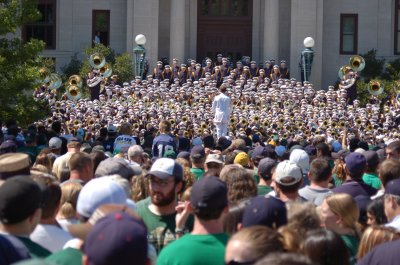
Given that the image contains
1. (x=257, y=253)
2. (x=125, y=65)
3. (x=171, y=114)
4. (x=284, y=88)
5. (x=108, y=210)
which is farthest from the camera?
(x=125, y=65)

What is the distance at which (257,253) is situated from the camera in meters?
5.57

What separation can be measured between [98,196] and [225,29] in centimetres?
3995

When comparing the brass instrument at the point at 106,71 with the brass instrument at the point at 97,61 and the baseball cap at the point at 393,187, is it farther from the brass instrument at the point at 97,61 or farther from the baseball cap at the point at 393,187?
the baseball cap at the point at 393,187

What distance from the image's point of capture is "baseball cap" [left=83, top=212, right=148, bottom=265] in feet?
16.3

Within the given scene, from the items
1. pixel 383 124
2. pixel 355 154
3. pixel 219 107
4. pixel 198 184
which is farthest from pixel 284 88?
pixel 198 184

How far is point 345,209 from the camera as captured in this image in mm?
7848

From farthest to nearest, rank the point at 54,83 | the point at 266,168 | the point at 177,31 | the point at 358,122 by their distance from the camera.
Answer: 1. the point at 177,31
2. the point at 54,83
3. the point at 358,122
4. the point at 266,168

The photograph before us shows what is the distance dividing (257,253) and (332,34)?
4038cm

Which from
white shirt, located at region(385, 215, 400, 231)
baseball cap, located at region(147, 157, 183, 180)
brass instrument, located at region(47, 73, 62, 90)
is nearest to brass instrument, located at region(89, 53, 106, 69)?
brass instrument, located at region(47, 73, 62, 90)

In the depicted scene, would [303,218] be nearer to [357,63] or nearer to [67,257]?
[67,257]

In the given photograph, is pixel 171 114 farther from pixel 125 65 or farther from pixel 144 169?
pixel 144 169

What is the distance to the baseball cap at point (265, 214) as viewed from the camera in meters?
6.98

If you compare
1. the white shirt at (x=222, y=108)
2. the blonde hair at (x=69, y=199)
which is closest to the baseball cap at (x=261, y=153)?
the blonde hair at (x=69, y=199)

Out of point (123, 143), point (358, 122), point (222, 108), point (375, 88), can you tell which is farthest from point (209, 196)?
point (375, 88)
